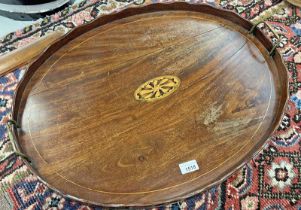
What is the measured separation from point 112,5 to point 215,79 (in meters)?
1.05

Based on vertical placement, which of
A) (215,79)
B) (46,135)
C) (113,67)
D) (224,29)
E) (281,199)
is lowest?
(281,199)

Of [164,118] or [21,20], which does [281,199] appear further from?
[21,20]

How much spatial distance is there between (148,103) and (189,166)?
272 millimetres

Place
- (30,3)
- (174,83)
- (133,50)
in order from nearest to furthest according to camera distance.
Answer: (174,83)
(133,50)
(30,3)

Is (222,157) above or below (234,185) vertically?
above

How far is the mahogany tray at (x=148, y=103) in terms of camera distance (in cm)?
111

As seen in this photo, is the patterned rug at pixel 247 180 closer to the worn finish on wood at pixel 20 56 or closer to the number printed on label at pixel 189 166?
the worn finish on wood at pixel 20 56

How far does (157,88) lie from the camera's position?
1296 mm

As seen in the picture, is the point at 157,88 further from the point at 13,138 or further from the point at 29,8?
the point at 29,8

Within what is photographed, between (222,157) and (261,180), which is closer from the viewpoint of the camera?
(222,157)

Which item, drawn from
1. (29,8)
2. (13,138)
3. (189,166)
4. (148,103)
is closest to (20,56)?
(29,8)

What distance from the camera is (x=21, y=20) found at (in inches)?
84.2

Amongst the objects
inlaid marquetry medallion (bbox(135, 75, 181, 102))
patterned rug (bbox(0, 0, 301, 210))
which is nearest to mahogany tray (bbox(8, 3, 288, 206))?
inlaid marquetry medallion (bbox(135, 75, 181, 102))

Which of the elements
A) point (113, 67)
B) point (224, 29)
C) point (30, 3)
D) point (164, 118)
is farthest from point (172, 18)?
point (30, 3)
